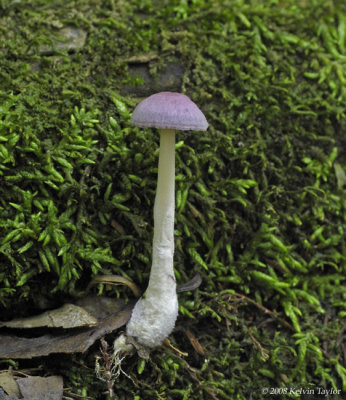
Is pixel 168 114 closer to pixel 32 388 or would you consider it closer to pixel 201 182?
pixel 201 182

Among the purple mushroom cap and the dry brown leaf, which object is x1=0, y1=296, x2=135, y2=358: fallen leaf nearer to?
the dry brown leaf

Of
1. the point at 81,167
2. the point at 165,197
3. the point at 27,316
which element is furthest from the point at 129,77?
the point at 27,316

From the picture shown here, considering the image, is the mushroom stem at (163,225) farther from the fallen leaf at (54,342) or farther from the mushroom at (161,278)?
the fallen leaf at (54,342)

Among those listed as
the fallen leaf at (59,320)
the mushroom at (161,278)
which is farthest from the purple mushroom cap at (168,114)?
the fallen leaf at (59,320)

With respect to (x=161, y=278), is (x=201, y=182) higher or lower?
higher

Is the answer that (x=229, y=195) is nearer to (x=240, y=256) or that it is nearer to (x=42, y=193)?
(x=240, y=256)

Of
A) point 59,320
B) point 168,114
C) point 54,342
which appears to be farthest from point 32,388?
point 168,114

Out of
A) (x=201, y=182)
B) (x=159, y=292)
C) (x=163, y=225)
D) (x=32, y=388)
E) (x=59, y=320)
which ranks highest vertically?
(x=201, y=182)
